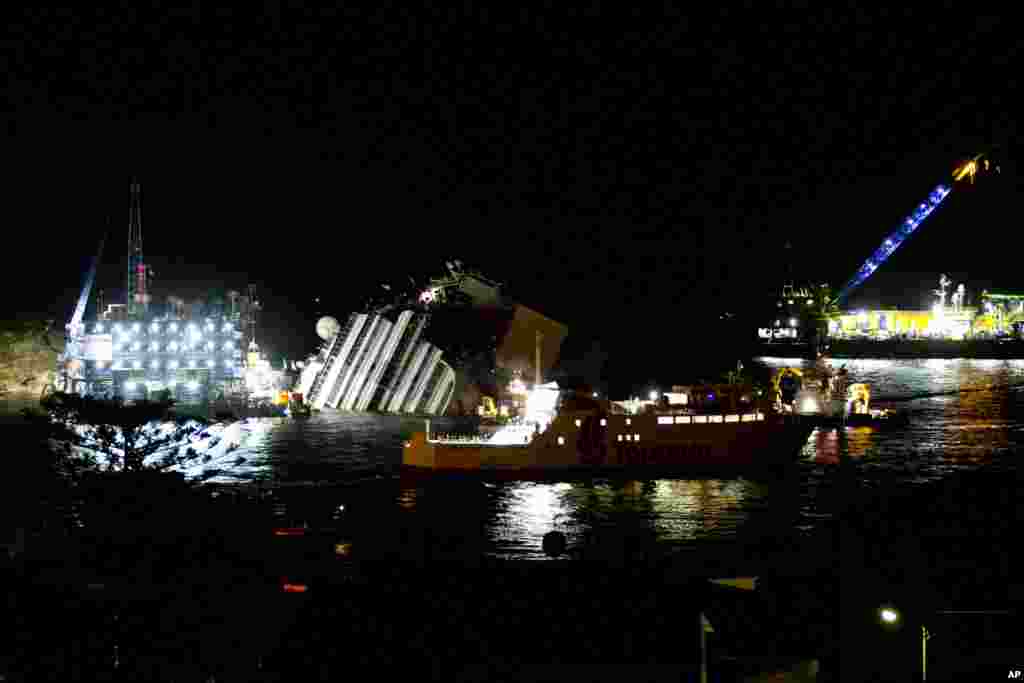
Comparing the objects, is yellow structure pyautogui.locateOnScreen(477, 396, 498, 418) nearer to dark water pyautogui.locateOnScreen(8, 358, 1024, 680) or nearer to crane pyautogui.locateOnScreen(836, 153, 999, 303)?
dark water pyautogui.locateOnScreen(8, 358, 1024, 680)

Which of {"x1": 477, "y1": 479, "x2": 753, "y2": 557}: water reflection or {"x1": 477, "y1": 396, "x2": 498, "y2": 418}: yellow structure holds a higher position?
{"x1": 477, "y1": 396, "x2": 498, "y2": 418}: yellow structure

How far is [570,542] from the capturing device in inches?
806

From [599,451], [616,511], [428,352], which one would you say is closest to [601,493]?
[599,451]

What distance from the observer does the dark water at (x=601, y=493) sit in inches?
822

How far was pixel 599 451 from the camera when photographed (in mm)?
27594

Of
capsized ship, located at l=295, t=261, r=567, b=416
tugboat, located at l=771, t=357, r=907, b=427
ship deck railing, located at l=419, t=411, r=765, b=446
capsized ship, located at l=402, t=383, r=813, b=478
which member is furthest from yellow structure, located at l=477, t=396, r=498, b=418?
capsized ship, located at l=402, t=383, r=813, b=478

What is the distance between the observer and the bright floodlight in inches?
274

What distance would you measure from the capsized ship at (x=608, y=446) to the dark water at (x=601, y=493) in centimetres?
62

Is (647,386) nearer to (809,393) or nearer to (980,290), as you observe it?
(809,393)

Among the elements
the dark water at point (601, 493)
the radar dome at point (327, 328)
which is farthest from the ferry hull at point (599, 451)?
the radar dome at point (327, 328)

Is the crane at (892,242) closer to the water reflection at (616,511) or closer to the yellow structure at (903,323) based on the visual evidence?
the yellow structure at (903,323)

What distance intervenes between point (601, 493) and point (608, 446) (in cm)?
210

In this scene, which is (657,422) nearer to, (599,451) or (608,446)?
(608,446)

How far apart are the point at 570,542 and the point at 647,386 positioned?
4279 cm
